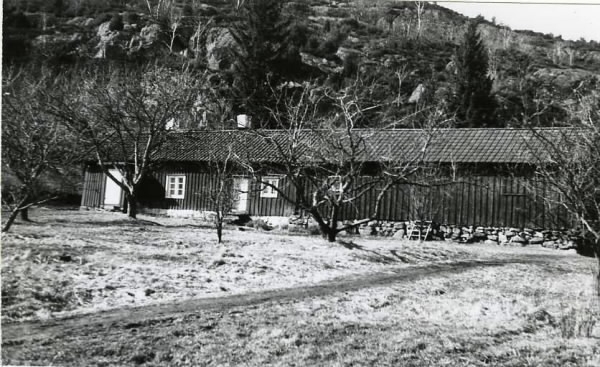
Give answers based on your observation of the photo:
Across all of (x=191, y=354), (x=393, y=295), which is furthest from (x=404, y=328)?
(x=191, y=354)

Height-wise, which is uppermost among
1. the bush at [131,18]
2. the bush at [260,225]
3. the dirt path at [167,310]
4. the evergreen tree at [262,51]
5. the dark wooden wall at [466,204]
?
the evergreen tree at [262,51]

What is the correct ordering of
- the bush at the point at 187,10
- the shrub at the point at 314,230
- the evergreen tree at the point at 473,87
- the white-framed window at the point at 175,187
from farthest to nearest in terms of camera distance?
the evergreen tree at the point at 473,87
the white-framed window at the point at 175,187
the shrub at the point at 314,230
the bush at the point at 187,10

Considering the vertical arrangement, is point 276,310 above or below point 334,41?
below

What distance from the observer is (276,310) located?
7570mm

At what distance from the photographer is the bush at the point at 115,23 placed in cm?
1606

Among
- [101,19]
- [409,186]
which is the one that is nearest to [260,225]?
[409,186]

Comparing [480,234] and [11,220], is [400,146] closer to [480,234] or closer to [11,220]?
[480,234]

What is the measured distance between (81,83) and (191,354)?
14466mm

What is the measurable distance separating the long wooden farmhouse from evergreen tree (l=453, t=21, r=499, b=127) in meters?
10.5

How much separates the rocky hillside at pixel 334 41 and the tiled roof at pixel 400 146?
76.1 inches

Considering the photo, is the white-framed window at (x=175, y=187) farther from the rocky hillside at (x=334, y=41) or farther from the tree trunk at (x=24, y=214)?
the tree trunk at (x=24, y=214)

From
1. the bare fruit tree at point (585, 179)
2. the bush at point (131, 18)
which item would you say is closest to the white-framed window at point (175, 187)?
the bush at point (131, 18)

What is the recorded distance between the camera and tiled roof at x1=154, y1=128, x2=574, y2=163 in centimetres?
1839

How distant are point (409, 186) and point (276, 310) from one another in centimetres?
1279
